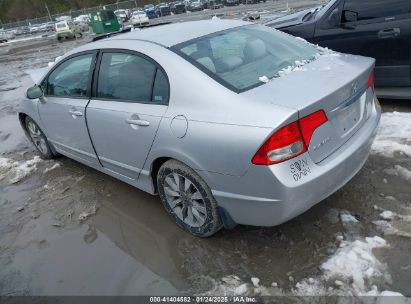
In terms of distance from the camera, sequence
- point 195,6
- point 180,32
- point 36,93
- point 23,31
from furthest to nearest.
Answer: point 23,31 < point 195,6 < point 36,93 < point 180,32

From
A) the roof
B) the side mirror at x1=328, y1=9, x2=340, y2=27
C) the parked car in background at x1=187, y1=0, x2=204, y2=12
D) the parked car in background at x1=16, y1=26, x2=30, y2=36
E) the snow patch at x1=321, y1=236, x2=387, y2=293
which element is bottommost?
the parked car in background at x1=16, y1=26, x2=30, y2=36

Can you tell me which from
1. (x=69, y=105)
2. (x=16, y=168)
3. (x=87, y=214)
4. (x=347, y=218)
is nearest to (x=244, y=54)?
(x=347, y=218)

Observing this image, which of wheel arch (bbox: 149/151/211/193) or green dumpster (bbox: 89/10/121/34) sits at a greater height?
wheel arch (bbox: 149/151/211/193)

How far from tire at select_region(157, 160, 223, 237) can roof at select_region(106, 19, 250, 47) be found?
1.07 m

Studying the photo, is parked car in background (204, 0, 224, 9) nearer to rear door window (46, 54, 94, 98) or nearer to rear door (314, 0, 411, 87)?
rear door (314, 0, 411, 87)

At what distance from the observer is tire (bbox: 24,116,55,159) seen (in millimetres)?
5280

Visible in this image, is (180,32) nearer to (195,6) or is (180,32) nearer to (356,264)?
(356,264)

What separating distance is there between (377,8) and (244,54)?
2.82 meters

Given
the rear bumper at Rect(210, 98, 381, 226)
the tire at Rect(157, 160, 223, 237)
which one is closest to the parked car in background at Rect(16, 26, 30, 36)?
the tire at Rect(157, 160, 223, 237)

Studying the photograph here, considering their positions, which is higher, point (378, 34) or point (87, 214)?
point (378, 34)

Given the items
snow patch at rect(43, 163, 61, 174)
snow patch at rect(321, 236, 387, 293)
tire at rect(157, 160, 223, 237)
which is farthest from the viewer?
snow patch at rect(43, 163, 61, 174)

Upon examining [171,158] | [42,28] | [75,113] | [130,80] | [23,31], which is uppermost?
[130,80]

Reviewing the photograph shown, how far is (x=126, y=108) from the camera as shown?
3.44 meters

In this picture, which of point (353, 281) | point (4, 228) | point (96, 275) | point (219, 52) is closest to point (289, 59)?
Result: point (219, 52)
